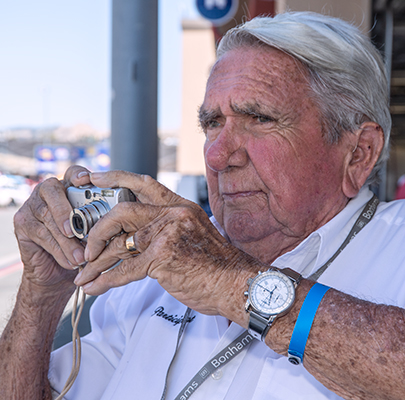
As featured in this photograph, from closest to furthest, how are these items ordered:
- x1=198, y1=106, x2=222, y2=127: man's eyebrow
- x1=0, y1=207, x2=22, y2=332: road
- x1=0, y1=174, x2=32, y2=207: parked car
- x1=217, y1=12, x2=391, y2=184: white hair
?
x1=217, y1=12, x2=391, y2=184: white hair → x1=198, y1=106, x2=222, y2=127: man's eyebrow → x1=0, y1=207, x2=22, y2=332: road → x1=0, y1=174, x2=32, y2=207: parked car

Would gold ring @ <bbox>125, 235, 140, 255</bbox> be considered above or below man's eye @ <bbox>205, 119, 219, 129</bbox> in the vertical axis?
below

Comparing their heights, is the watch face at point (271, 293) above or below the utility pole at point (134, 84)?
below

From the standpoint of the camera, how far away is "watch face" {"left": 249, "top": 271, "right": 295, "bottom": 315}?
972 millimetres

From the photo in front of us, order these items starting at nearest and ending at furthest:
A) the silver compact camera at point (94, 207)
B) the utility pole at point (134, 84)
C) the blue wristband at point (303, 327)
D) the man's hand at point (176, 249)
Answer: the blue wristband at point (303, 327), the man's hand at point (176, 249), the silver compact camera at point (94, 207), the utility pole at point (134, 84)

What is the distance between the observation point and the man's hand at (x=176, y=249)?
1.07 meters

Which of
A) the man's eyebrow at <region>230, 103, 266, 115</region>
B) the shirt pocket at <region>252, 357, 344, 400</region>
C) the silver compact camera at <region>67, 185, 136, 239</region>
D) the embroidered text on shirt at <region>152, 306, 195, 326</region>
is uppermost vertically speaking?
the man's eyebrow at <region>230, 103, 266, 115</region>

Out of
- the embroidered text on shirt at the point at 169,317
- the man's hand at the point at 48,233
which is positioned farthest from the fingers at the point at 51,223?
the embroidered text on shirt at the point at 169,317

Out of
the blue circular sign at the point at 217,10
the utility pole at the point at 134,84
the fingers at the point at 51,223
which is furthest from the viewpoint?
the blue circular sign at the point at 217,10

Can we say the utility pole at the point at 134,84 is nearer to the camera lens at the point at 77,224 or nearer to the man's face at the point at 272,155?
the man's face at the point at 272,155

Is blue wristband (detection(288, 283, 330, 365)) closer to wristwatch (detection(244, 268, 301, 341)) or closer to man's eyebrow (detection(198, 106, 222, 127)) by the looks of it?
wristwatch (detection(244, 268, 301, 341))

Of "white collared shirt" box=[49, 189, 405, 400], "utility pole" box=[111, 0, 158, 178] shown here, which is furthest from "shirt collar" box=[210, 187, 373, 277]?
"utility pole" box=[111, 0, 158, 178]

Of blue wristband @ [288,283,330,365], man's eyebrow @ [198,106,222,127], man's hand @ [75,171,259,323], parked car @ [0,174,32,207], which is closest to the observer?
blue wristband @ [288,283,330,365]

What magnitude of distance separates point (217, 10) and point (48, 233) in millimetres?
5454

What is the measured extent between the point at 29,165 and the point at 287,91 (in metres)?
49.3
